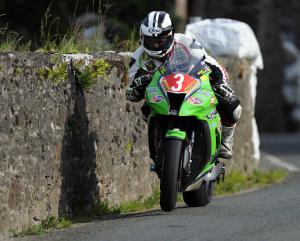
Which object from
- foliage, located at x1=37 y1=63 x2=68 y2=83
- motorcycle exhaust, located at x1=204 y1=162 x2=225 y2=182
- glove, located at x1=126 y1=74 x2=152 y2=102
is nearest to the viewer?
foliage, located at x1=37 y1=63 x2=68 y2=83

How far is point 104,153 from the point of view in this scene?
1086cm

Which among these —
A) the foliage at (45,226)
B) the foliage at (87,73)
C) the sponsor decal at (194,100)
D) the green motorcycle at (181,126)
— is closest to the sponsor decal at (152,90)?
the green motorcycle at (181,126)

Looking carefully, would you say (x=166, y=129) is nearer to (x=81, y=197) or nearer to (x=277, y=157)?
(x=81, y=197)

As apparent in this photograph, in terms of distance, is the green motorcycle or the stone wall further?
the green motorcycle

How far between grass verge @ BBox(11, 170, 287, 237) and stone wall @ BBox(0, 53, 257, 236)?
7 centimetres

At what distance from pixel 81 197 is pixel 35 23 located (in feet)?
32.1

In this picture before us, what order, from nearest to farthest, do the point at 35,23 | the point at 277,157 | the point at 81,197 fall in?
the point at 81,197, the point at 277,157, the point at 35,23

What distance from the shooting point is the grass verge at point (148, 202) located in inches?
383

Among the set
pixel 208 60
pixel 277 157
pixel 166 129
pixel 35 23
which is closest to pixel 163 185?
pixel 166 129

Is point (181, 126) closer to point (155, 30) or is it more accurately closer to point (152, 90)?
point (152, 90)

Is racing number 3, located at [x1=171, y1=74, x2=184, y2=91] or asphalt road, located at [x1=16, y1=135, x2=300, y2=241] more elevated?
racing number 3, located at [x1=171, y1=74, x2=184, y2=91]

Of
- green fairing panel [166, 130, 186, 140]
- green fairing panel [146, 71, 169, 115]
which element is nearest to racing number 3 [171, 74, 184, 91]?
green fairing panel [146, 71, 169, 115]

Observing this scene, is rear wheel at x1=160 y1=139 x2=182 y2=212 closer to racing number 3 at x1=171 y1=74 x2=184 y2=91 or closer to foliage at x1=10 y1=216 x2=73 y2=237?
racing number 3 at x1=171 y1=74 x2=184 y2=91

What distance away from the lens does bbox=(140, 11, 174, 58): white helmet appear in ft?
33.9
